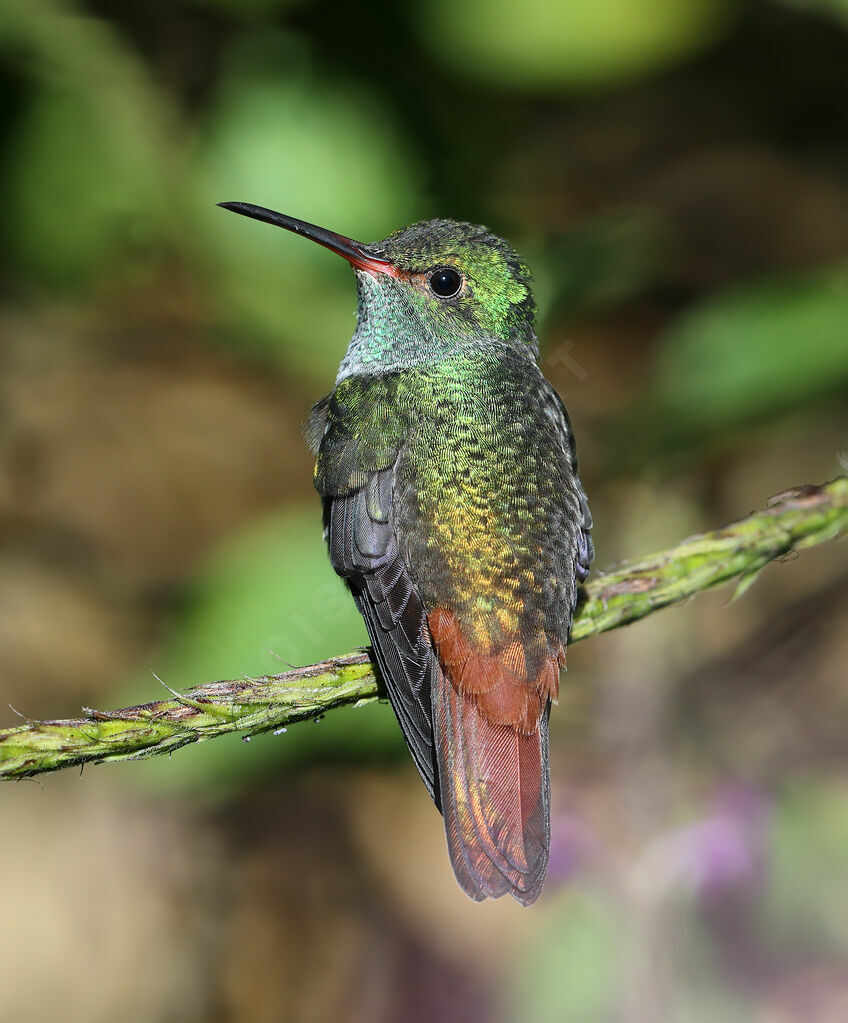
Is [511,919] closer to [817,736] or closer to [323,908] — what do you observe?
[323,908]

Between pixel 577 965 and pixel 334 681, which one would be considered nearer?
pixel 334 681

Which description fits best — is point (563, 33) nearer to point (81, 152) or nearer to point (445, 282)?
point (445, 282)

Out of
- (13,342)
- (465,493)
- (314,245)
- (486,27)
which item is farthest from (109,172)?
(465,493)

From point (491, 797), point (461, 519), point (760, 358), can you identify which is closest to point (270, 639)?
point (461, 519)

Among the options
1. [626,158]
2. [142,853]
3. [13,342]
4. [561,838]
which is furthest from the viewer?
[626,158]

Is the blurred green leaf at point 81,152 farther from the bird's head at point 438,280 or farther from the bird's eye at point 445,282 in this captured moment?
the bird's eye at point 445,282

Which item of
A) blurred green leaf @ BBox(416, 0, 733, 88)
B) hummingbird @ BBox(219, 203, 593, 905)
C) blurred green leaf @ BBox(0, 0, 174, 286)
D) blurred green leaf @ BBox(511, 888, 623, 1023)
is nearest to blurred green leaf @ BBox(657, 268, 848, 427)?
hummingbird @ BBox(219, 203, 593, 905)
